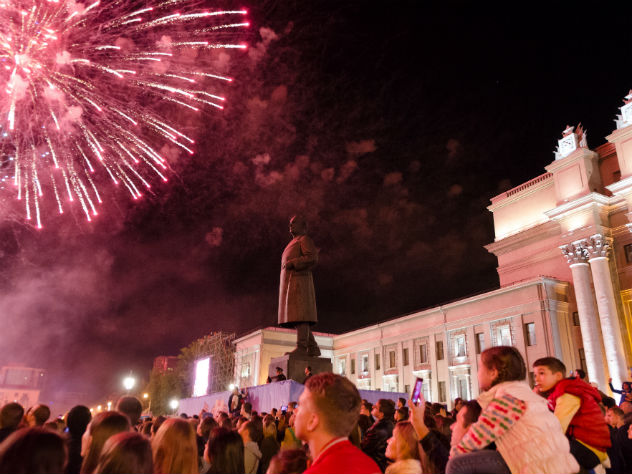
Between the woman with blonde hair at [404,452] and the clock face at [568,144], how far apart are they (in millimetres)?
34980

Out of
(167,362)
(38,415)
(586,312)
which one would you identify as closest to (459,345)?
(586,312)

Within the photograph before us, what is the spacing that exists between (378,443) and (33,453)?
4.00 meters

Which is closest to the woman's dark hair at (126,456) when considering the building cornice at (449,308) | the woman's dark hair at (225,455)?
the woman's dark hair at (225,455)

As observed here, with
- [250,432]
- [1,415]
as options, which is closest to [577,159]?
[250,432]

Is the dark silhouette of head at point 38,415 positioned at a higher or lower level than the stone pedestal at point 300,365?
lower

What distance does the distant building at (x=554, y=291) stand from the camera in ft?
95.2

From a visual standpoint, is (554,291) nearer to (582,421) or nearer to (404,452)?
(582,421)

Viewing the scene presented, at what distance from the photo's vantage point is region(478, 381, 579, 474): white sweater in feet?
8.80

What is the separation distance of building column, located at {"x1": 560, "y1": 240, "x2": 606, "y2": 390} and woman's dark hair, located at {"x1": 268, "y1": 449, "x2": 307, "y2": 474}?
29734 millimetres

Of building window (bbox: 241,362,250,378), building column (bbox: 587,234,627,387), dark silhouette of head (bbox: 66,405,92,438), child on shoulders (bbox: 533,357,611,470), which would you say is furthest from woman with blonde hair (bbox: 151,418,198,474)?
building window (bbox: 241,362,250,378)

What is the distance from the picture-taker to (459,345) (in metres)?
39.6

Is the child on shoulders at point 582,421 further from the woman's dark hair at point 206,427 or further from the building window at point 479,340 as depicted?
the building window at point 479,340

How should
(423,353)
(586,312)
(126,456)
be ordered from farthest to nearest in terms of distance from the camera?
(423,353) → (586,312) → (126,456)

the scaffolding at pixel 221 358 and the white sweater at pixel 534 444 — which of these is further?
the scaffolding at pixel 221 358
